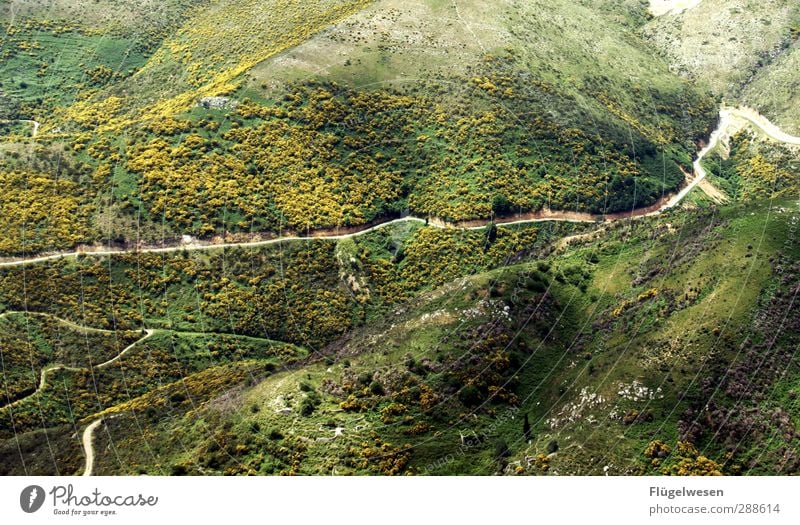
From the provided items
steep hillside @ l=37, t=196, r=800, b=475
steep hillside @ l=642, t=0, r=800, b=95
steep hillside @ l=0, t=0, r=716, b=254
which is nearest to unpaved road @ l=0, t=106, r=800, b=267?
steep hillside @ l=0, t=0, r=716, b=254

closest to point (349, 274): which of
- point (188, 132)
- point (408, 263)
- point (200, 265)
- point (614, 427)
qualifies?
point (408, 263)

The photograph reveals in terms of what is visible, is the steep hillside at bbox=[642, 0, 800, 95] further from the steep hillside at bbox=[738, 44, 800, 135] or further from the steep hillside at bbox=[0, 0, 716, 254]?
the steep hillside at bbox=[0, 0, 716, 254]

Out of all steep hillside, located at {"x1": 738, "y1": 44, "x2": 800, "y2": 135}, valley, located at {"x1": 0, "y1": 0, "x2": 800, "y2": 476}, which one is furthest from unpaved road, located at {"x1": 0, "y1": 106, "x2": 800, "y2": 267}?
steep hillside, located at {"x1": 738, "y1": 44, "x2": 800, "y2": 135}

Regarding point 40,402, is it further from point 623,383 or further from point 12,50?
point 12,50

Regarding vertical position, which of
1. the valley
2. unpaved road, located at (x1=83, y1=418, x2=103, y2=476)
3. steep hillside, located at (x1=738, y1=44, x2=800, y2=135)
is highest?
Answer: steep hillside, located at (x1=738, y1=44, x2=800, y2=135)

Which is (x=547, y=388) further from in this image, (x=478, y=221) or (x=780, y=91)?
(x=780, y=91)

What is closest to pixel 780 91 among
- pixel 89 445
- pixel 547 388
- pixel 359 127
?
pixel 359 127

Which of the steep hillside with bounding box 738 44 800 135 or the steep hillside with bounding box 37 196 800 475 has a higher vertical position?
the steep hillside with bounding box 738 44 800 135

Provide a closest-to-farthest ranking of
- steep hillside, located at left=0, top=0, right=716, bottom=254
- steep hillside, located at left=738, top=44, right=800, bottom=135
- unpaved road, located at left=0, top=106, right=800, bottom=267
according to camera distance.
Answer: unpaved road, located at left=0, top=106, right=800, bottom=267 < steep hillside, located at left=0, top=0, right=716, bottom=254 < steep hillside, located at left=738, top=44, right=800, bottom=135

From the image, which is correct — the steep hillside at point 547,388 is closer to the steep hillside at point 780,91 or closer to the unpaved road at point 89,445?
the unpaved road at point 89,445

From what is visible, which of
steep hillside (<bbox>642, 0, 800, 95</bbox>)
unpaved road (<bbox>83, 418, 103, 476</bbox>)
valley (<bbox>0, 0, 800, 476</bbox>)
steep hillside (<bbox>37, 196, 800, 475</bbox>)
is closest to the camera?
steep hillside (<bbox>37, 196, 800, 475</bbox>)

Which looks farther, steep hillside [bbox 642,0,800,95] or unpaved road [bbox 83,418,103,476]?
steep hillside [bbox 642,0,800,95]

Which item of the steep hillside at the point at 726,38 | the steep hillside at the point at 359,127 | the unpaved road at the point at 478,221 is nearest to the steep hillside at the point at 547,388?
the unpaved road at the point at 478,221
